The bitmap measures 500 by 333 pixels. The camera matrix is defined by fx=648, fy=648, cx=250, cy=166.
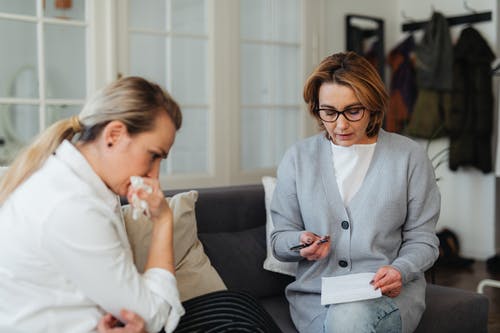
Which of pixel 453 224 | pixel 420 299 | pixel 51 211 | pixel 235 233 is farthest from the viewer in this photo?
pixel 453 224

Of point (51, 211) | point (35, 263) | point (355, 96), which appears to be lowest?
point (35, 263)

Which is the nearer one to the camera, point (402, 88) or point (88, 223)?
point (88, 223)

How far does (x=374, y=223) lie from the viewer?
194cm

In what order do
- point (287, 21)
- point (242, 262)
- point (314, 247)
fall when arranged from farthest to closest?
point (287, 21), point (242, 262), point (314, 247)

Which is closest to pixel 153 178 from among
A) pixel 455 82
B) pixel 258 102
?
pixel 258 102

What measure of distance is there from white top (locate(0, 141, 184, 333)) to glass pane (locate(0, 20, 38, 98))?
2.22 meters

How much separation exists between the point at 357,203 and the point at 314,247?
214mm

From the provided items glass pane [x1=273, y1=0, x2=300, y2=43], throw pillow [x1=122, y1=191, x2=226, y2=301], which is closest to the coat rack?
glass pane [x1=273, y1=0, x2=300, y2=43]

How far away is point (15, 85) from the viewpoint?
3.38m

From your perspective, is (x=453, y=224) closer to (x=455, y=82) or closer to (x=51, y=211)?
(x=455, y=82)

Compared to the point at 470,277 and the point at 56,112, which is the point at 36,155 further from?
the point at 470,277

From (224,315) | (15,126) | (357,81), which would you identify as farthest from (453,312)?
(15,126)

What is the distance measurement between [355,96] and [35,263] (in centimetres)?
107

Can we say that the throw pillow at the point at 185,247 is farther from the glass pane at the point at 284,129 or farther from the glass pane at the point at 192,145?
the glass pane at the point at 284,129
